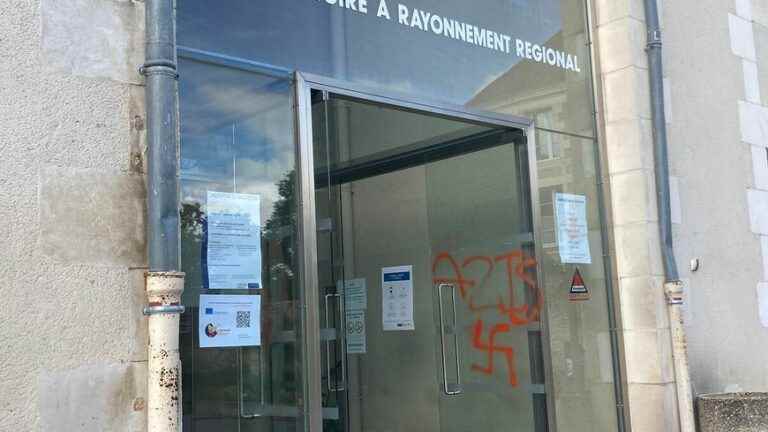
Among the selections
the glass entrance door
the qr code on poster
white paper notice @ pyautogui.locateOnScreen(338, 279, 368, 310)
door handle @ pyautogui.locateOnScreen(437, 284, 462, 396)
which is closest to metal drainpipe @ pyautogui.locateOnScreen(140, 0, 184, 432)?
the qr code on poster

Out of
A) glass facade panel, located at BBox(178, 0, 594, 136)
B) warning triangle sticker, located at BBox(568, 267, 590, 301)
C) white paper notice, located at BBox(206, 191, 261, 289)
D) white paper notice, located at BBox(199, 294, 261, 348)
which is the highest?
glass facade panel, located at BBox(178, 0, 594, 136)

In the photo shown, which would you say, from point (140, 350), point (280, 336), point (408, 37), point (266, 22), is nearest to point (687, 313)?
point (408, 37)

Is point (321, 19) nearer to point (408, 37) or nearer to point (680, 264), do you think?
point (408, 37)

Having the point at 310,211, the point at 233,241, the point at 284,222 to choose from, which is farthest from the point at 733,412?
the point at 233,241

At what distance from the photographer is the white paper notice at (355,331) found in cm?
805

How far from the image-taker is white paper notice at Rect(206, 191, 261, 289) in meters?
4.26

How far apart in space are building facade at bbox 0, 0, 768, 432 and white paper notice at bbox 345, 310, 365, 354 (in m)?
0.03

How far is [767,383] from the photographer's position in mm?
6973

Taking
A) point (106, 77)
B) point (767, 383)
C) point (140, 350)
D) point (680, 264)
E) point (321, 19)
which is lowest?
point (767, 383)

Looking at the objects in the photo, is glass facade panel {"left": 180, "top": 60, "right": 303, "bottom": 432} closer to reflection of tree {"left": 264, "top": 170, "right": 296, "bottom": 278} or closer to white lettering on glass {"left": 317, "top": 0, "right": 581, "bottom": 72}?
reflection of tree {"left": 264, "top": 170, "right": 296, "bottom": 278}

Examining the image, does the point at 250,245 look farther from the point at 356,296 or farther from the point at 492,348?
the point at 356,296

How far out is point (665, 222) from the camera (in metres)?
6.10

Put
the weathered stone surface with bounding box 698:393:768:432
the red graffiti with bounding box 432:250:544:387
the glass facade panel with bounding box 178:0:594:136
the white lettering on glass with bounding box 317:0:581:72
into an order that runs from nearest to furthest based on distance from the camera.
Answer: the glass facade panel with bounding box 178:0:594:136 < the white lettering on glass with bounding box 317:0:581:72 < the weathered stone surface with bounding box 698:393:768:432 < the red graffiti with bounding box 432:250:544:387

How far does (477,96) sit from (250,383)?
2.47m
